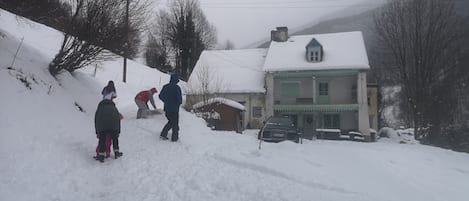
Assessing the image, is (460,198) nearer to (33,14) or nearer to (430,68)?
(33,14)

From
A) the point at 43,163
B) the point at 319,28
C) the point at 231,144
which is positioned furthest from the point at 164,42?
the point at 319,28

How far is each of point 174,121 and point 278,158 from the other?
3.00m

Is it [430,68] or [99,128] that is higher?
[430,68]

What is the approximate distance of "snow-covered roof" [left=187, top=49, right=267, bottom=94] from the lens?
111ft

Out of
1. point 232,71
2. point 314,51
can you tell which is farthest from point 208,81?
point 314,51

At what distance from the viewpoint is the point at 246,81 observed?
3509cm

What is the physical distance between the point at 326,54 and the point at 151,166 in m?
28.9

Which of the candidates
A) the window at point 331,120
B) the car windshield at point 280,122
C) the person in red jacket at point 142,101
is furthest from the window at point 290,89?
the person in red jacket at point 142,101

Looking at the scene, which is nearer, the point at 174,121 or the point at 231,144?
the point at 174,121

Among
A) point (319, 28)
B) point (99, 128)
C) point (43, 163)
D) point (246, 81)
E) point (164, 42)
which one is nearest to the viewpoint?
point (43, 163)

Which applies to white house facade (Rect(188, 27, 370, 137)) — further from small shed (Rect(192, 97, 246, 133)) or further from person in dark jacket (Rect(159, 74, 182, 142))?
person in dark jacket (Rect(159, 74, 182, 142))

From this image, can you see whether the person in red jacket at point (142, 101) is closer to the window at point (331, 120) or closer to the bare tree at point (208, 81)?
the bare tree at point (208, 81)

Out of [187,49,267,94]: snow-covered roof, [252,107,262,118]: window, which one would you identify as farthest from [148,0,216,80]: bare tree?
[252,107,262,118]: window

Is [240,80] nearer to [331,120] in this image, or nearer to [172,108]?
[331,120]
